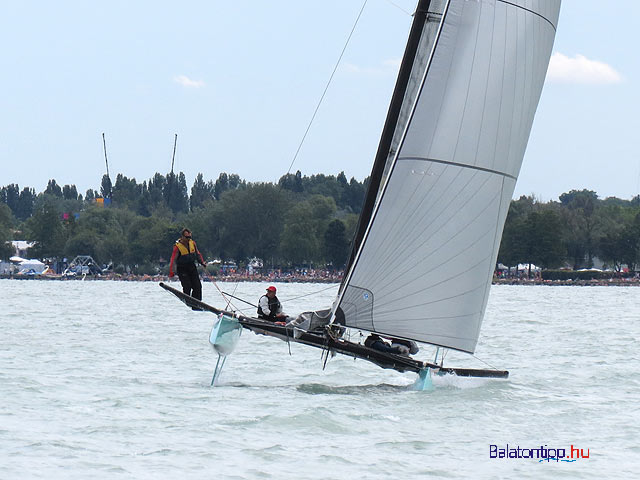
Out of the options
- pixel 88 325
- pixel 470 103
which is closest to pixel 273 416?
pixel 470 103

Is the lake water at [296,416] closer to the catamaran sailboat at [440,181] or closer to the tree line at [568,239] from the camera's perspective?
the catamaran sailboat at [440,181]

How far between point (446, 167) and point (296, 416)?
4779mm

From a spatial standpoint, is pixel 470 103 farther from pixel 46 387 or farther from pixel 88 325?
pixel 88 325

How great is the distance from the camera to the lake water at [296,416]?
15.0m

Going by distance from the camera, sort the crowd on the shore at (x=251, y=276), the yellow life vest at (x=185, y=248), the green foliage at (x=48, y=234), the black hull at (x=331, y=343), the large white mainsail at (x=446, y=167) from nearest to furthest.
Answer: the large white mainsail at (x=446, y=167)
the black hull at (x=331, y=343)
the yellow life vest at (x=185, y=248)
the crowd on the shore at (x=251, y=276)
the green foliage at (x=48, y=234)

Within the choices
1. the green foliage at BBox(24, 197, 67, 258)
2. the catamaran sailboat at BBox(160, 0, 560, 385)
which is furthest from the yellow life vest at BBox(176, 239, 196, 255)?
the green foliage at BBox(24, 197, 67, 258)

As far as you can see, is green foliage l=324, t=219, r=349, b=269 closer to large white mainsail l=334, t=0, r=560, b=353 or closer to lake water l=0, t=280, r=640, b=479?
lake water l=0, t=280, r=640, b=479

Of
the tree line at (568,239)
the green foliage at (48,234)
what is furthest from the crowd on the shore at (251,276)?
the tree line at (568,239)

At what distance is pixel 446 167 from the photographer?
1953 cm

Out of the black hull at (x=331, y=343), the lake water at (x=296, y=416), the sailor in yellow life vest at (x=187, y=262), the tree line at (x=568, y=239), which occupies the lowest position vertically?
the lake water at (x=296, y=416)

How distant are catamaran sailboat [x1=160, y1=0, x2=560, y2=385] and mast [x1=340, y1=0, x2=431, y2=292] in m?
0.02

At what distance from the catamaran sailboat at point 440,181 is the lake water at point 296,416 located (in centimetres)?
132

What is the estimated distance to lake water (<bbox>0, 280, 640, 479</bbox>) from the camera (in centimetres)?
1499

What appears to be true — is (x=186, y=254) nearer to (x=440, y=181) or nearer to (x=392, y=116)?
(x=392, y=116)
